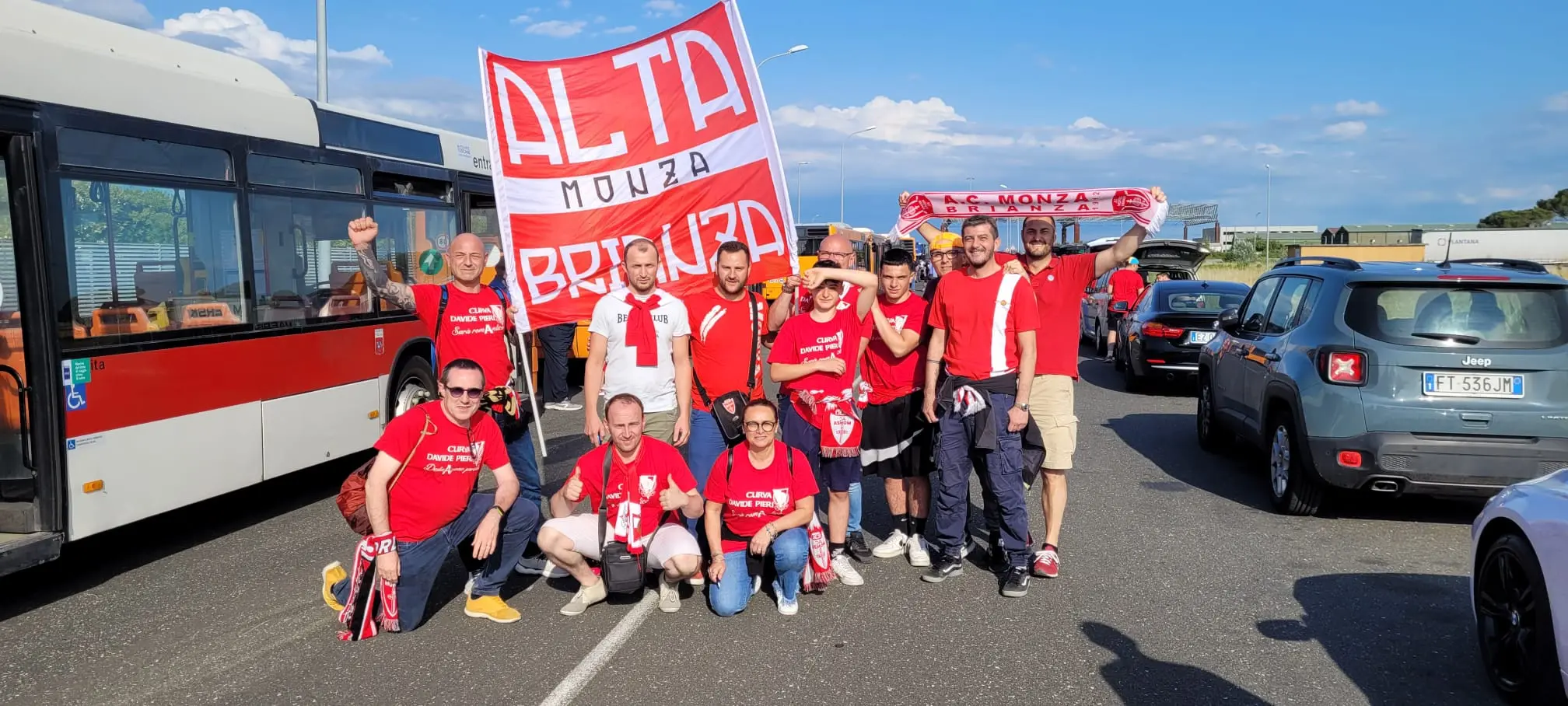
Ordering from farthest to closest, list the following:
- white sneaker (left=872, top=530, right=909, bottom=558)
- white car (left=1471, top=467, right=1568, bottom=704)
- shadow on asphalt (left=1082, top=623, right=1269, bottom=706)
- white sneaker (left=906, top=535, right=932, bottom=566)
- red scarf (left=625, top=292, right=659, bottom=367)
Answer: white sneaker (left=872, top=530, right=909, bottom=558)
white sneaker (left=906, top=535, right=932, bottom=566)
red scarf (left=625, top=292, right=659, bottom=367)
shadow on asphalt (left=1082, top=623, right=1269, bottom=706)
white car (left=1471, top=467, right=1568, bottom=704)

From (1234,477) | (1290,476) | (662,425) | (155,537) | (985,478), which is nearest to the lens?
(662,425)

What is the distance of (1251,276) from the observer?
147 feet

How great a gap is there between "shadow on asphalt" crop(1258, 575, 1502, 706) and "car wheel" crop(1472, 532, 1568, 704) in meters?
0.14

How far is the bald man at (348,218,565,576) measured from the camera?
569 centimetres

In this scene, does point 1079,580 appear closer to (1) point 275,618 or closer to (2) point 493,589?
(2) point 493,589

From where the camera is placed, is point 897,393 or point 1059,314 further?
point 897,393

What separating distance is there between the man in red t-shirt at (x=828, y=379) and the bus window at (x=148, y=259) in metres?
3.73


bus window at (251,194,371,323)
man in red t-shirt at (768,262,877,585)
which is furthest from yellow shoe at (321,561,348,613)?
bus window at (251,194,371,323)

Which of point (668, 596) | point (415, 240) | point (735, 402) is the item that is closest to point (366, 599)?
point (668, 596)

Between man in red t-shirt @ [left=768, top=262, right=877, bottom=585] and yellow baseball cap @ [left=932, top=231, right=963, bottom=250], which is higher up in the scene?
yellow baseball cap @ [left=932, top=231, right=963, bottom=250]

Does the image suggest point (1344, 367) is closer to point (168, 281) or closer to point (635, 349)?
point (635, 349)

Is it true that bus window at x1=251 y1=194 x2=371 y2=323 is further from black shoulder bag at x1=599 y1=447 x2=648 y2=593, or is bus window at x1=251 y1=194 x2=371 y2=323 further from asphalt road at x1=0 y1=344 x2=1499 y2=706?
black shoulder bag at x1=599 y1=447 x2=648 y2=593

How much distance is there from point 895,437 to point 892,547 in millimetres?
691

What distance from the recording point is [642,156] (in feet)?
20.3
